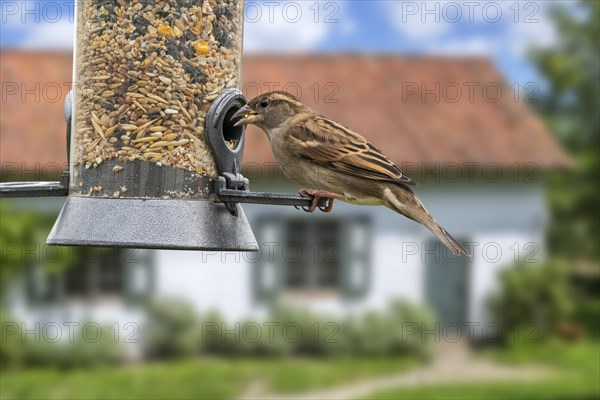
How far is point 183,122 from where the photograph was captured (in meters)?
5.11

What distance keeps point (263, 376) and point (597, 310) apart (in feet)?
44.4

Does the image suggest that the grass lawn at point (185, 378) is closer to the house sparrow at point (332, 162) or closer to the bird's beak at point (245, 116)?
the house sparrow at point (332, 162)

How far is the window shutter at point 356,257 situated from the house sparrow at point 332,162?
1324 cm

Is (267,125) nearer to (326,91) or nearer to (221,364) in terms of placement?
(221,364)

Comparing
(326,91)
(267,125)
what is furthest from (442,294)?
(267,125)

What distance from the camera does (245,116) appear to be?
17.9ft

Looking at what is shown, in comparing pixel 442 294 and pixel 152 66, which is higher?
pixel 152 66

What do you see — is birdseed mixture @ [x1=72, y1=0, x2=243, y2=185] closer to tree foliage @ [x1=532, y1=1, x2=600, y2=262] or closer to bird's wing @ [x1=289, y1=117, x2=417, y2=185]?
bird's wing @ [x1=289, y1=117, x2=417, y2=185]

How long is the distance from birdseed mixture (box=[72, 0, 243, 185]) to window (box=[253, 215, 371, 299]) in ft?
43.6

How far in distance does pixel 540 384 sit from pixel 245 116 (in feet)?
42.4

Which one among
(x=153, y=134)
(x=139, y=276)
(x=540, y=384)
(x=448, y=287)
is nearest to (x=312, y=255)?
(x=448, y=287)

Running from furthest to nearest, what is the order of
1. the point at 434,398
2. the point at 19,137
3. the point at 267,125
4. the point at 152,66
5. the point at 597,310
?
the point at 597,310 < the point at 19,137 < the point at 434,398 < the point at 267,125 < the point at 152,66

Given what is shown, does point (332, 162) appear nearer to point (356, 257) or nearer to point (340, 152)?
point (340, 152)

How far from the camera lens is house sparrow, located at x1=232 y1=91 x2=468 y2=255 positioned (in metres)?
5.55
